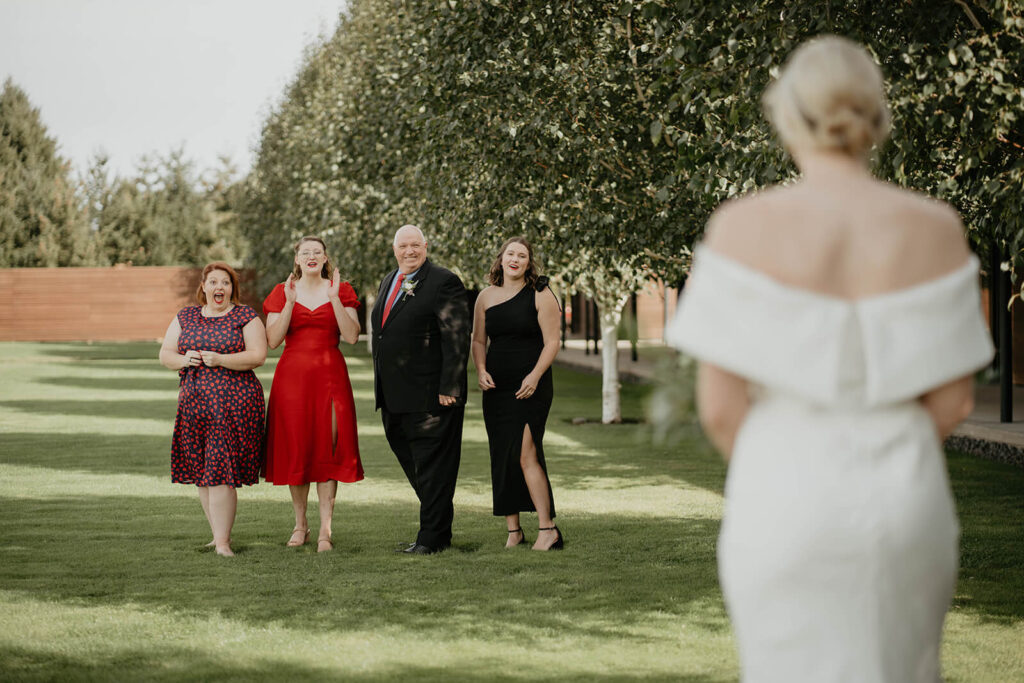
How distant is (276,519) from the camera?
9.66m

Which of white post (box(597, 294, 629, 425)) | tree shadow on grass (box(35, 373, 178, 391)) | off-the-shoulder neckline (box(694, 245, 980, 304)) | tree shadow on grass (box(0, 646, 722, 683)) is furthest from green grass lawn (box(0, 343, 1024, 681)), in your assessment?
tree shadow on grass (box(35, 373, 178, 391))

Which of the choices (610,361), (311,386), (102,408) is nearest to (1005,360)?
(610,361)

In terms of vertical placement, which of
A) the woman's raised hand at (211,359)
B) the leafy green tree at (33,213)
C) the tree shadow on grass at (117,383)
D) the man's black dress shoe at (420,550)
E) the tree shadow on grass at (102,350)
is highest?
the leafy green tree at (33,213)

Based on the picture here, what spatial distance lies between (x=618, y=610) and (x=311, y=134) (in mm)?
25730

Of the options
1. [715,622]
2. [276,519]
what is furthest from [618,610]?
[276,519]

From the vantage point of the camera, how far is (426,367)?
8164 mm

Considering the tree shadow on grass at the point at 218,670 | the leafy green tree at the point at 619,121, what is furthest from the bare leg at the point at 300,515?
the leafy green tree at the point at 619,121

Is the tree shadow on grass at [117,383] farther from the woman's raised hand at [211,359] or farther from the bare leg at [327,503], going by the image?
the woman's raised hand at [211,359]

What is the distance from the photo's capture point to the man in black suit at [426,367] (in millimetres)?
8109

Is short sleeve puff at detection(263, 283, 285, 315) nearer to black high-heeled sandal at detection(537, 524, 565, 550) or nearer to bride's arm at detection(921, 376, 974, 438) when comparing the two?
black high-heeled sandal at detection(537, 524, 565, 550)

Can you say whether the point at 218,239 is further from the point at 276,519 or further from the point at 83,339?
the point at 276,519

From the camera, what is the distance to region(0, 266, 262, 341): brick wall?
165ft

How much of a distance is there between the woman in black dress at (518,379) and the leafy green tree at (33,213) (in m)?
54.7

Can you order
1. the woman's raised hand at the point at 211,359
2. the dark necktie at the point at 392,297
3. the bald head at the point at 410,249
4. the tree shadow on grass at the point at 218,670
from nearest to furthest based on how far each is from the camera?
the tree shadow on grass at the point at 218,670, the woman's raised hand at the point at 211,359, the bald head at the point at 410,249, the dark necktie at the point at 392,297
